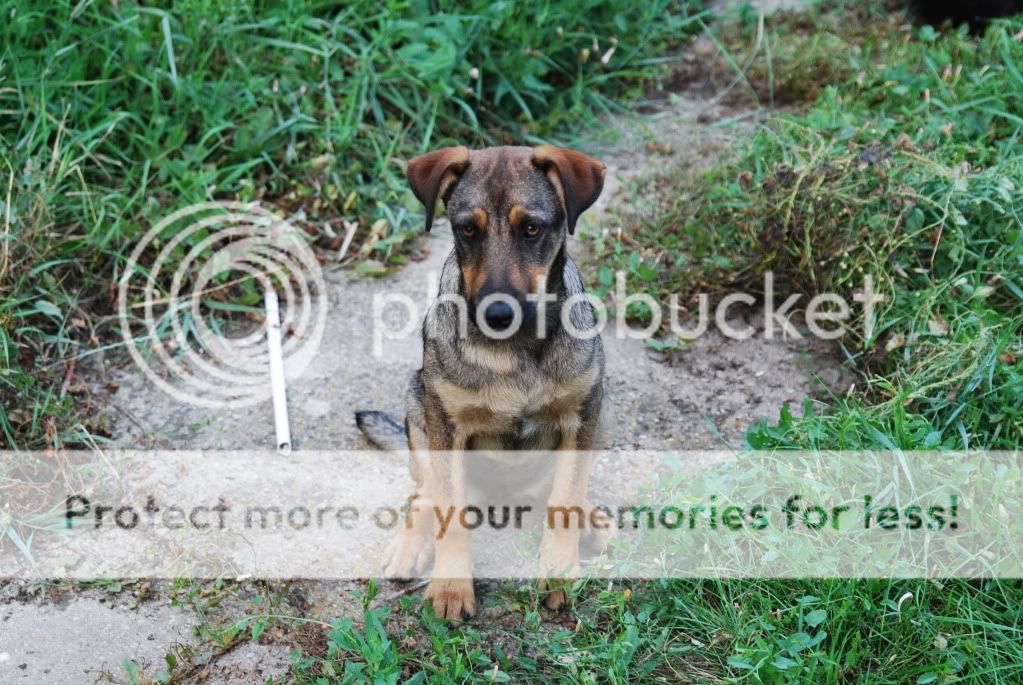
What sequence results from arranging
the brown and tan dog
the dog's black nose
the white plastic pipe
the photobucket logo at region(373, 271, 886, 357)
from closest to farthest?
the dog's black nose
the brown and tan dog
the white plastic pipe
the photobucket logo at region(373, 271, 886, 357)

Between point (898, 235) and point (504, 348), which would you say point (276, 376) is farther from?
point (898, 235)

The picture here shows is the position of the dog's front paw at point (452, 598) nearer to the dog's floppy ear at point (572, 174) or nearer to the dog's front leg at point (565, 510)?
the dog's front leg at point (565, 510)

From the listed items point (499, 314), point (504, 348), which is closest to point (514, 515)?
point (504, 348)

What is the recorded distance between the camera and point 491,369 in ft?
13.3

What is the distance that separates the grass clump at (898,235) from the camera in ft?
14.7

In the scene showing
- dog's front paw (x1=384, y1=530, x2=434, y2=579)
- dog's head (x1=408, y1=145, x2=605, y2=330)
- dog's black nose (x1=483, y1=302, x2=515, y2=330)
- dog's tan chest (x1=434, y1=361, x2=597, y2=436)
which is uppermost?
dog's head (x1=408, y1=145, x2=605, y2=330)

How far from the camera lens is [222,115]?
642cm

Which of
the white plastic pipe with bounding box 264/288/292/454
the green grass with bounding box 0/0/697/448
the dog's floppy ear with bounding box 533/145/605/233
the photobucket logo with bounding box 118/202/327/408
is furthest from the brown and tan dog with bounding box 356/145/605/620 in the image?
the green grass with bounding box 0/0/697/448

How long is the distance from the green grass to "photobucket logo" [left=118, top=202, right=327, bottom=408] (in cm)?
15

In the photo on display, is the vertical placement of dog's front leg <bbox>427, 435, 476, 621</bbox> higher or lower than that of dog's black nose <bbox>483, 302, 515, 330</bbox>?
lower

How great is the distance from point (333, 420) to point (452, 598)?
1545 mm

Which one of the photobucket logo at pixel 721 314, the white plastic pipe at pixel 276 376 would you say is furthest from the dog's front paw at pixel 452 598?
the photobucket logo at pixel 721 314

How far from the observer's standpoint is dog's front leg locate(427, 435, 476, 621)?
4125mm

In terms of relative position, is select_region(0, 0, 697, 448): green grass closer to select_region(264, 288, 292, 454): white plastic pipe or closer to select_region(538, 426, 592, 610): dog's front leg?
select_region(264, 288, 292, 454): white plastic pipe
